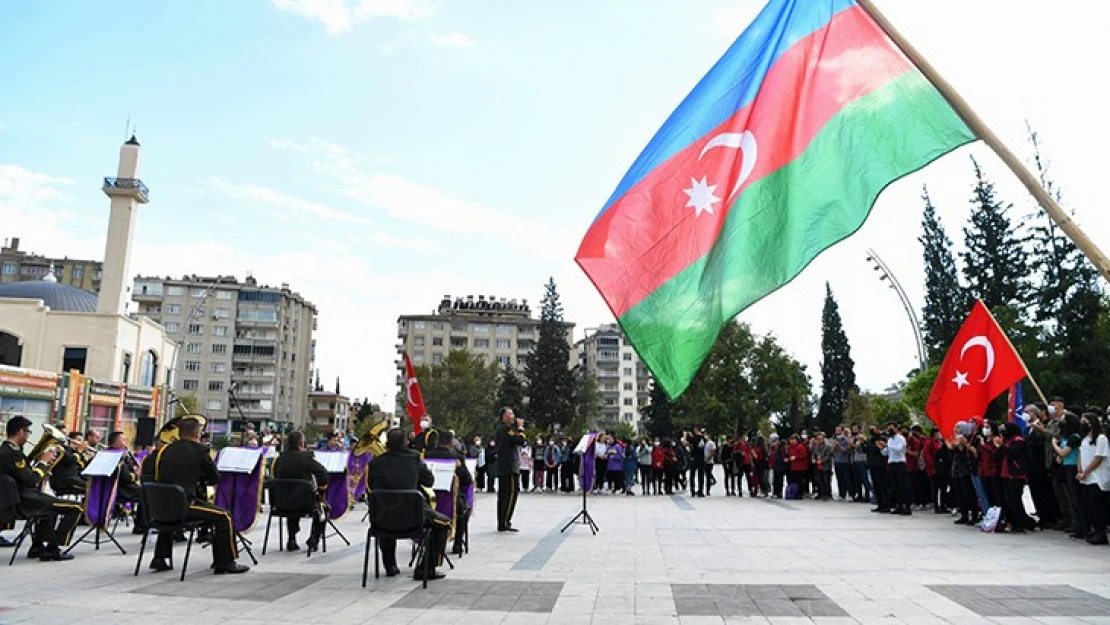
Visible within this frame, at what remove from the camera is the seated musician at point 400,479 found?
27.9ft

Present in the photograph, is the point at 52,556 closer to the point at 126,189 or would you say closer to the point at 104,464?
the point at 104,464

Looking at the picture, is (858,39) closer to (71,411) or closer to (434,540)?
(434,540)

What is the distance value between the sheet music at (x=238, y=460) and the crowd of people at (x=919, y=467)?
12.0 ft

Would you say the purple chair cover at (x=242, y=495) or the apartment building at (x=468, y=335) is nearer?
the purple chair cover at (x=242, y=495)

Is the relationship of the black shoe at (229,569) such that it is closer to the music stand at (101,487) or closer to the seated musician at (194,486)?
the seated musician at (194,486)

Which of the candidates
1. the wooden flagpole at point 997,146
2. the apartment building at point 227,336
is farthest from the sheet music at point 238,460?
the apartment building at point 227,336

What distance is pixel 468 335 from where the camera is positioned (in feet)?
394

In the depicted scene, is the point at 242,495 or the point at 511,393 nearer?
the point at 242,495

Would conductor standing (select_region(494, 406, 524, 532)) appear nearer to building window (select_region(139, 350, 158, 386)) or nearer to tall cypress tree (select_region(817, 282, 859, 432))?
building window (select_region(139, 350, 158, 386))

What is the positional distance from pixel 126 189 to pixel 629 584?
60.7 meters

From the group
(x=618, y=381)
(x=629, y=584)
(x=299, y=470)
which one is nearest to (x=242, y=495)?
(x=299, y=470)

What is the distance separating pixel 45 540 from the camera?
9.98m

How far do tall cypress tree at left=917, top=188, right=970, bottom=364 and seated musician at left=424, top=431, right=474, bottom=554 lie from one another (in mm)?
52488

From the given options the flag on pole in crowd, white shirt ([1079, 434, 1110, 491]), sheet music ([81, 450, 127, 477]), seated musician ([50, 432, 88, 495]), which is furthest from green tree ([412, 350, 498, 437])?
white shirt ([1079, 434, 1110, 491])
